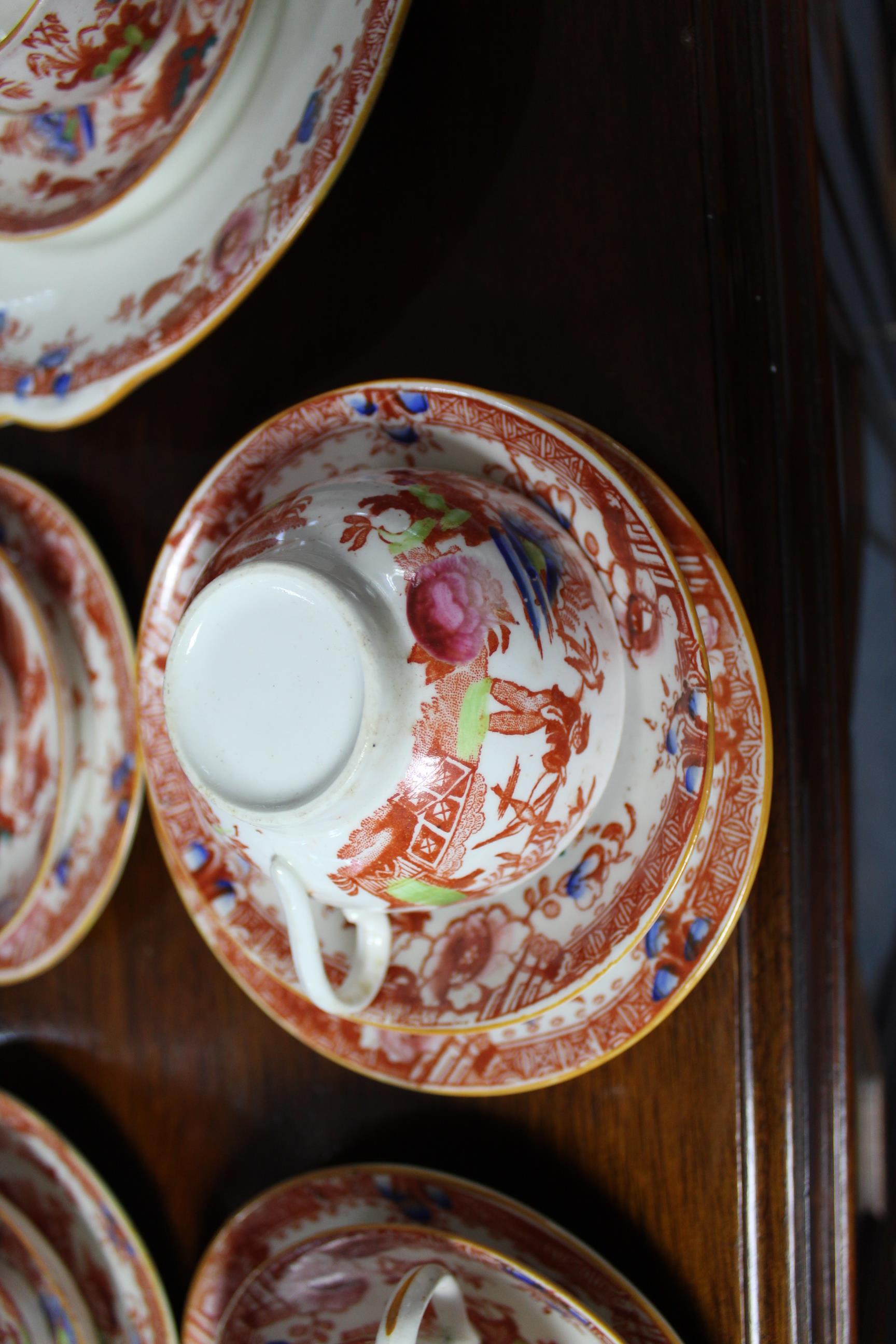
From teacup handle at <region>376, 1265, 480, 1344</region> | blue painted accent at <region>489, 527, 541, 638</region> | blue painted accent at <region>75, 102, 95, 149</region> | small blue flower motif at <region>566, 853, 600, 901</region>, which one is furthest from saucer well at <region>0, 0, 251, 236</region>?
teacup handle at <region>376, 1265, 480, 1344</region>

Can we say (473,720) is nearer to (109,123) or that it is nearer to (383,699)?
(383,699)

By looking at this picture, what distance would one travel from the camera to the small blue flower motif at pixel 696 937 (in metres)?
0.40

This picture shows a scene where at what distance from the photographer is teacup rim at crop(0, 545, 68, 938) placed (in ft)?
1.72

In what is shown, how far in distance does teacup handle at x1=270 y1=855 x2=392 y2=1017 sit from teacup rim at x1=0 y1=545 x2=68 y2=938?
20 centimetres

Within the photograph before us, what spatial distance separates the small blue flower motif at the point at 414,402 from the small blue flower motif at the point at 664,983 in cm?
26

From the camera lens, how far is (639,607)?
1.30 ft

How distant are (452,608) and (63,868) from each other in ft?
1.11

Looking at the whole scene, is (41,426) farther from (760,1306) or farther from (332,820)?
(760,1306)

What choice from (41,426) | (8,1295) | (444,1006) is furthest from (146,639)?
(8,1295)

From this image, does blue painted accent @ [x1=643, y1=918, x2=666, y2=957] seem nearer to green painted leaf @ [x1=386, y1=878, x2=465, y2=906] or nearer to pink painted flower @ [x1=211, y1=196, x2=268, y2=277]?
green painted leaf @ [x1=386, y1=878, x2=465, y2=906]

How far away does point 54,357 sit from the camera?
0.48 meters

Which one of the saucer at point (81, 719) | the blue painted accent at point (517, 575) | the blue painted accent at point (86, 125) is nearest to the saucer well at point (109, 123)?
the blue painted accent at point (86, 125)

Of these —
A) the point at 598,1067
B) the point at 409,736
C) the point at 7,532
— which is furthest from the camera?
the point at 7,532

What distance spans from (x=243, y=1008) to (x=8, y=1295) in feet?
0.65
